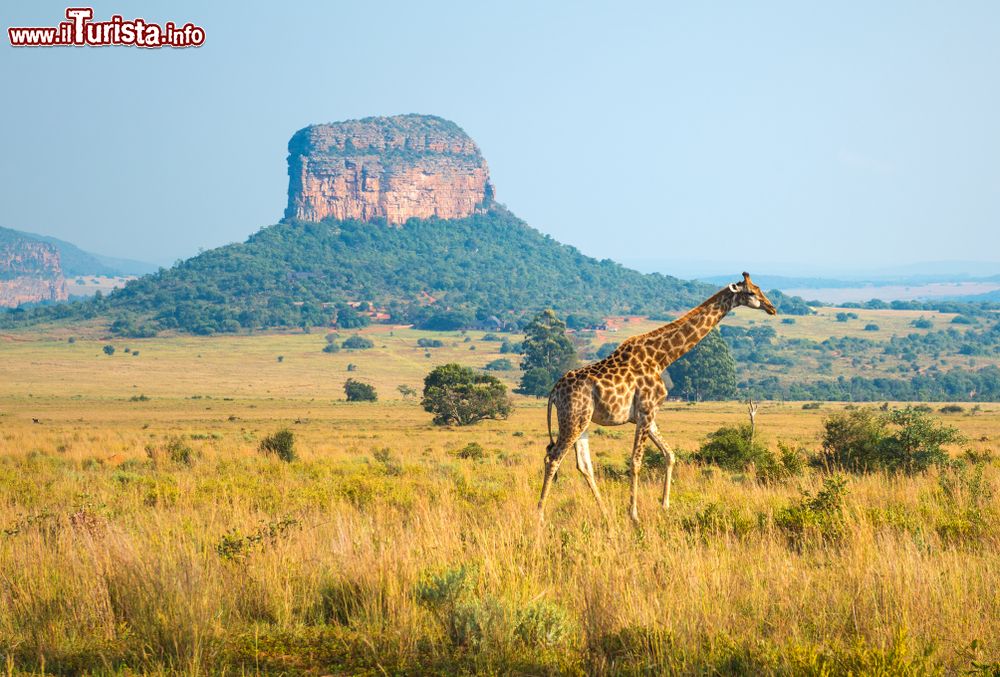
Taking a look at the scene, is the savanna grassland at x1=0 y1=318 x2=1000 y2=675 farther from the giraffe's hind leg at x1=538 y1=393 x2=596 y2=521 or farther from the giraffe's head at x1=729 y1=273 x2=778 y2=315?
the giraffe's head at x1=729 y1=273 x2=778 y2=315

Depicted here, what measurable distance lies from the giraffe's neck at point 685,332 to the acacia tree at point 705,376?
81.5m

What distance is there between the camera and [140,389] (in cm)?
8644

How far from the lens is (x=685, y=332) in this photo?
10.8m

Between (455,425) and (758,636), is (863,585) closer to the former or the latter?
(758,636)

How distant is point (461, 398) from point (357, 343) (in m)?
81.8

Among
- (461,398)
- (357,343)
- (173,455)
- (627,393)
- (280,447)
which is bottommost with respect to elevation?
(461,398)

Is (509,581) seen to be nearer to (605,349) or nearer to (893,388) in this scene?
(893,388)

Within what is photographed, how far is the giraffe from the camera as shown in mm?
9703

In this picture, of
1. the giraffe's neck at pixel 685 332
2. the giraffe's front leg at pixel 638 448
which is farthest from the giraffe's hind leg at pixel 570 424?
the giraffe's neck at pixel 685 332

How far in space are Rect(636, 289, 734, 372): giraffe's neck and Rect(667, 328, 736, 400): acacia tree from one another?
267ft

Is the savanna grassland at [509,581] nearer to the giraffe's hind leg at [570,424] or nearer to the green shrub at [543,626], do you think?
the green shrub at [543,626]

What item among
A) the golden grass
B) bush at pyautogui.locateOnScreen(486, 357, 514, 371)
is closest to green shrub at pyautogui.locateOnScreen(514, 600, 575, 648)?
the golden grass

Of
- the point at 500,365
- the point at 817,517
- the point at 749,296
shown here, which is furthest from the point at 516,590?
the point at 500,365

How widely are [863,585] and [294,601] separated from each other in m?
4.13
